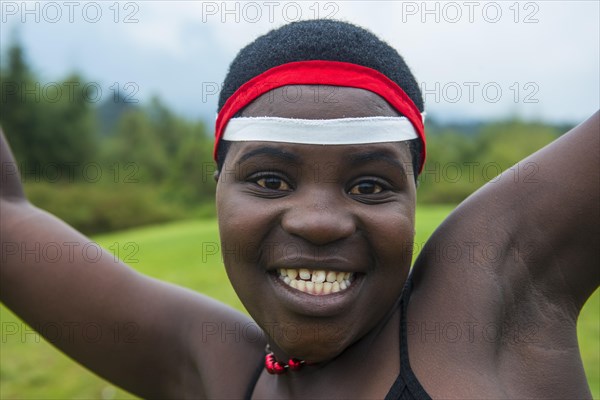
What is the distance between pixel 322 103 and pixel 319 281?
45cm

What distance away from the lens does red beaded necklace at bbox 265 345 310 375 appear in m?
2.06

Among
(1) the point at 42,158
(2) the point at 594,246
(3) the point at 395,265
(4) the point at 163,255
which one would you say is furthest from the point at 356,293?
(1) the point at 42,158

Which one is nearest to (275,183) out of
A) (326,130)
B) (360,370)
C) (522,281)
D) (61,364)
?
(326,130)

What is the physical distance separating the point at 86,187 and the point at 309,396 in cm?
2468

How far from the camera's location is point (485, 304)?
6.22 ft

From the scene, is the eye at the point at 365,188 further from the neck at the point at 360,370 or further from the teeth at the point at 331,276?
the neck at the point at 360,370

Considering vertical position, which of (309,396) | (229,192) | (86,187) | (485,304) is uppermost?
(229,192)

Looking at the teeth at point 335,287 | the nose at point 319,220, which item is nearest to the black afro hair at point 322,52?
the nose at point 319,220

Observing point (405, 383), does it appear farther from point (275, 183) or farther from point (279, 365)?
point (275, 183)

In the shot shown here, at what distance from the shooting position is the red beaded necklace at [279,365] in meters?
2.06

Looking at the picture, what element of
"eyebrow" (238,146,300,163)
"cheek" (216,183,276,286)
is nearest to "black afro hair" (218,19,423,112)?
"eyebrow" (238,146,300,163)

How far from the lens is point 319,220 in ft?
5.83

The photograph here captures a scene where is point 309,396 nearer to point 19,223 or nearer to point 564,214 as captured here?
point 564,214

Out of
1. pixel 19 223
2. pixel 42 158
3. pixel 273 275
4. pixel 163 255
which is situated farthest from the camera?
pixel 42 158
